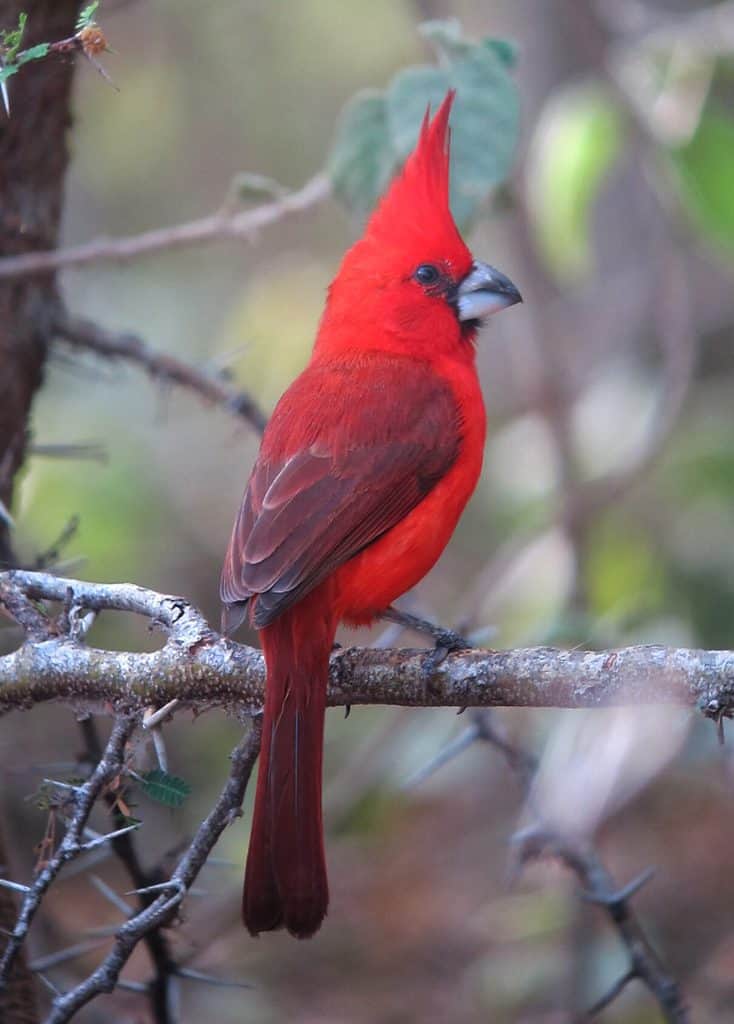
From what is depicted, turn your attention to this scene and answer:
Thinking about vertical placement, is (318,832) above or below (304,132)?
below

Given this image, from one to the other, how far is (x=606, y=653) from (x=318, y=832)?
2.24ft

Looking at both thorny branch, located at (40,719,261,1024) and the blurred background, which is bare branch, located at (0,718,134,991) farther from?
the blurred background

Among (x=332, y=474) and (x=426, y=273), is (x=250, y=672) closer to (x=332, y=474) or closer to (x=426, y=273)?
(x=332, y=474)

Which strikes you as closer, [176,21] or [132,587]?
[132,587]

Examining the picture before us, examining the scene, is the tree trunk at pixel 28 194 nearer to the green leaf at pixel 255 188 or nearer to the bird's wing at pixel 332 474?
the green leaf at pixel 255 188

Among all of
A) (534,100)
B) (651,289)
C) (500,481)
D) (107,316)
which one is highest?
(107,316)

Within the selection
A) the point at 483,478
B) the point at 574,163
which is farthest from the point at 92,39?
the point at 483,478

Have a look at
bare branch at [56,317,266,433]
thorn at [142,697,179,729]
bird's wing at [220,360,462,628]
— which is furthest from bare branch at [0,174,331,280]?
thorn at [142,697,179,729]

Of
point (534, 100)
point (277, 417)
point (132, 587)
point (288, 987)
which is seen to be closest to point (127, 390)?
point (534, 100)

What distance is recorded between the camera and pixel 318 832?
255cm

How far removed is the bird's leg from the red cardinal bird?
10 cm

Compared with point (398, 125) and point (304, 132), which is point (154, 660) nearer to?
point (398, 125)

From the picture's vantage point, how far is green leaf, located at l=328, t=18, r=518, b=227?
11.3 ft

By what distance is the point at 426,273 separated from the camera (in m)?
3.88
